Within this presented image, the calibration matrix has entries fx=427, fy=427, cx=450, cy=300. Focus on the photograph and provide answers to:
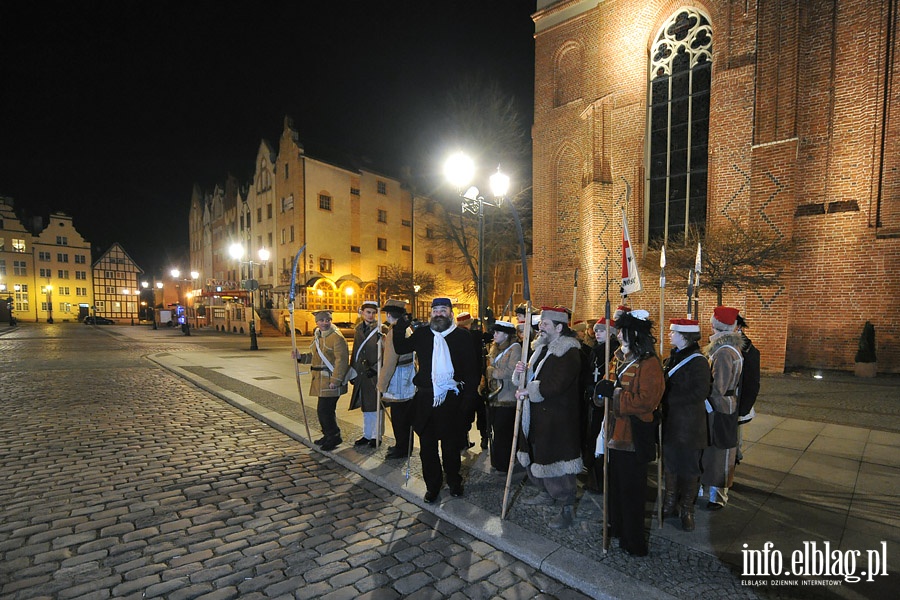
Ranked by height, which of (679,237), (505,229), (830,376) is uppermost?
(505,229)

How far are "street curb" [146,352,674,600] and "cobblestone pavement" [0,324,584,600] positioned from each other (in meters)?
0.08

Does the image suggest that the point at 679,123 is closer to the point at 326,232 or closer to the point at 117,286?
the point at 326,232

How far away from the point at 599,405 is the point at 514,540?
135cm

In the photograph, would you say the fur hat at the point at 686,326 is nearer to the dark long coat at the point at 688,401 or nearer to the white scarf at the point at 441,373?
the dark long coat at the point at 688,401

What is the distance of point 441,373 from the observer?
421 cm

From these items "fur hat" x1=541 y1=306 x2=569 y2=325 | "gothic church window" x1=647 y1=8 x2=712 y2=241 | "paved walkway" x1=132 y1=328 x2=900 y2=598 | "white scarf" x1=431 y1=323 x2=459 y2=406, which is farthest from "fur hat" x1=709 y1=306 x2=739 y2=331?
"gothic church window" x1=647 y1=8 x2=712 y2=241

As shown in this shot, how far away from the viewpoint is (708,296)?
44.2ft

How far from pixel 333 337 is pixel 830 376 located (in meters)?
13.1

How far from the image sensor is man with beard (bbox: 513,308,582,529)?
3740 mm

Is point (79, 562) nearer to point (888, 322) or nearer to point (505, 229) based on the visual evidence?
point (888, 322)

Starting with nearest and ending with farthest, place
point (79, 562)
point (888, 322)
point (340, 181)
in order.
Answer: point (79, 562), point (888, 322), point (340, 181)

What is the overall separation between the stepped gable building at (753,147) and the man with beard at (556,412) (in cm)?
1134

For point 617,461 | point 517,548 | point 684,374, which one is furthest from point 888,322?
point 517,548

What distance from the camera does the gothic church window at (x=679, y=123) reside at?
14.6m
